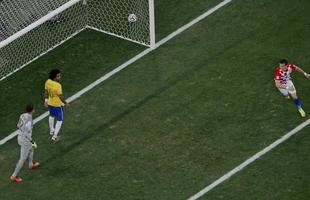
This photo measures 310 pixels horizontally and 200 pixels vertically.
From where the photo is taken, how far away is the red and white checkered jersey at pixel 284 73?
21062 millimetres

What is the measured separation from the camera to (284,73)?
69.2ft

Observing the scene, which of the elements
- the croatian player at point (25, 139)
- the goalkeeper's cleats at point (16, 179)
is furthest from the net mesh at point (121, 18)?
the goalkeeper's cleats at point (16, 179)

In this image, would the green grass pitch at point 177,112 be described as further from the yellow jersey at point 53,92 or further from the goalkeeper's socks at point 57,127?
the yellow jersey at point 53,92

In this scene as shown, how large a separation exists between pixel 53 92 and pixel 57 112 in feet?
2.00

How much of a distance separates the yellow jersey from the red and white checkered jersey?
5.08 meters

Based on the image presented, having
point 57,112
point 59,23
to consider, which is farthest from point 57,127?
point 59,23

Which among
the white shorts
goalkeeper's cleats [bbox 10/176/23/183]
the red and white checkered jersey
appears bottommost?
goalkeeper's cleats [bbox 10/176/23/183]

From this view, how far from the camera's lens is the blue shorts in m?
20.6

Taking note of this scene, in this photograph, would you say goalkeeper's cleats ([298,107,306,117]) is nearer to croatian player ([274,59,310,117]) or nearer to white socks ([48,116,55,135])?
croatian player ([274,59,310,117])

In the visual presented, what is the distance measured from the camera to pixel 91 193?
19391 millimetres

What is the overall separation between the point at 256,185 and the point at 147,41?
21.0 feet

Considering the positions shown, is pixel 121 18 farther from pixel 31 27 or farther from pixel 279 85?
pixel 279 85

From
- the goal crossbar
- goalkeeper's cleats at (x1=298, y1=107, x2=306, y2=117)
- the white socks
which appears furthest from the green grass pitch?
the goal crossbar

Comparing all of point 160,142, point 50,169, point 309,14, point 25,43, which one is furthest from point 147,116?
point 309,14
